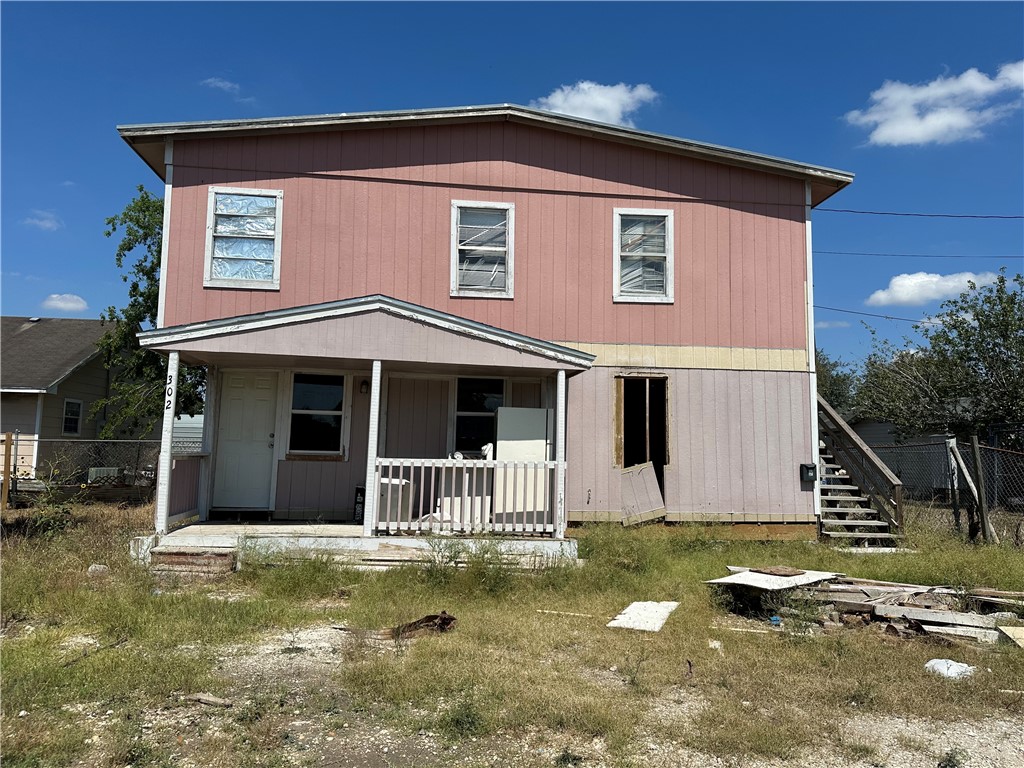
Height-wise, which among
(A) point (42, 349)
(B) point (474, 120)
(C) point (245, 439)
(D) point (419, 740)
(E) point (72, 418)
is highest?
(B) point (474, 120)

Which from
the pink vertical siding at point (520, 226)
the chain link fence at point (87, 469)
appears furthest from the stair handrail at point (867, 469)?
the chain link fence at point (87, 469)

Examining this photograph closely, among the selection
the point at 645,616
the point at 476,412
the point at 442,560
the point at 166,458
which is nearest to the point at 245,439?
the point at 166,458

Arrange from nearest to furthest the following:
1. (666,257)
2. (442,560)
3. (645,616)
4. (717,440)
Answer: (645,616) < (442,560) < (717,440) < (666,257)

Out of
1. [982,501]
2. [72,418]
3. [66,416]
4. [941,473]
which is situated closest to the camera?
[982,501]

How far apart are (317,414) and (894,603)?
7.60 meters

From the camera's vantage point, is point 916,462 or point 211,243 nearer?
point 211,243

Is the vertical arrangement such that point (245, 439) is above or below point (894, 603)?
above

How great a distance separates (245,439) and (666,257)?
6.80 metres

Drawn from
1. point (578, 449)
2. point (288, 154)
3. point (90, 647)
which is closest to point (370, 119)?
point (288, 154)

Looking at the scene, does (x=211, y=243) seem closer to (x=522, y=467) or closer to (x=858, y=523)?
(x=522, y=467)

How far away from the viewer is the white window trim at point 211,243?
1003cm

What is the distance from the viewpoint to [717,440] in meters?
10.6

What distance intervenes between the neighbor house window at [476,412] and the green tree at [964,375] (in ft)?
50.6

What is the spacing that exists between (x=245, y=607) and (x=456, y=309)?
5268 mm
